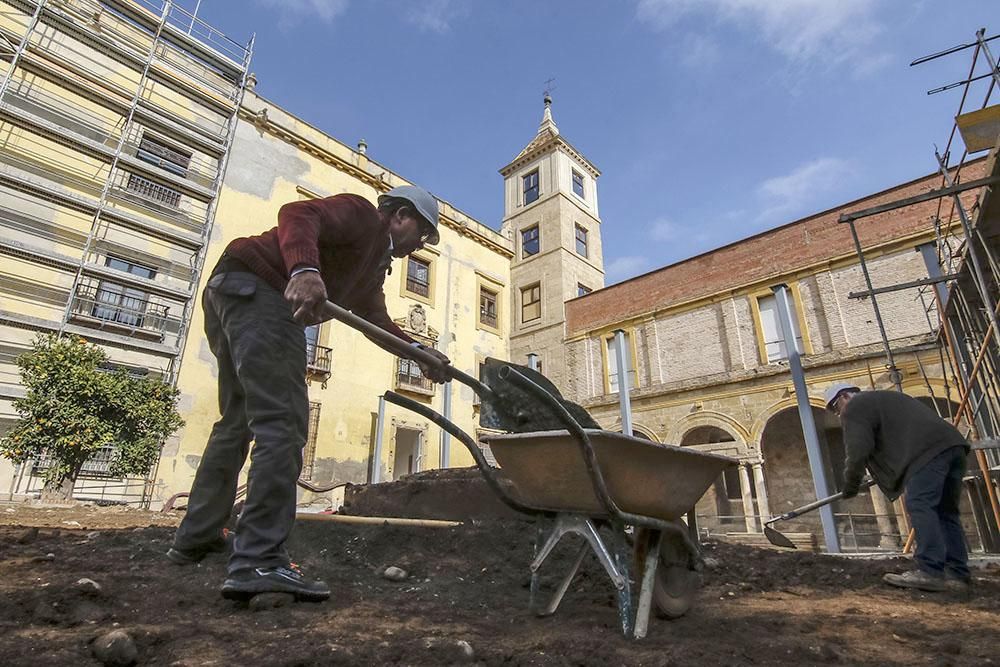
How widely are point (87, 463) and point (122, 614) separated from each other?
1200 centimetres

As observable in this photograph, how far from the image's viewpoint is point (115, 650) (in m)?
1.27

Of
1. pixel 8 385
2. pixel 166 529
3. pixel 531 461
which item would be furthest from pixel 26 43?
pixel 531 461

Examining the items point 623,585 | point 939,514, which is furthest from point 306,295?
point 939,514

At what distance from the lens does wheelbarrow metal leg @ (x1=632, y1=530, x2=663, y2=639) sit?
1858 mm

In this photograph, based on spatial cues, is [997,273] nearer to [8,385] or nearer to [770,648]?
[770,648]

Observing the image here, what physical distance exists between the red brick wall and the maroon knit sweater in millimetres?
13104

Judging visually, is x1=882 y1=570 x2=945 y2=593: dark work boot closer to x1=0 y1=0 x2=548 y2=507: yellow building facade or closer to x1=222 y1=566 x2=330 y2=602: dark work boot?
x1=222 y1=566 x2=330 y2=602: dark work boot

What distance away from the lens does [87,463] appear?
35.5ft

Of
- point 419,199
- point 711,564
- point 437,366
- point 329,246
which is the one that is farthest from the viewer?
point 711,564

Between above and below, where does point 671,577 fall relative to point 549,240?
below

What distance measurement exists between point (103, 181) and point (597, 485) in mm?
15138

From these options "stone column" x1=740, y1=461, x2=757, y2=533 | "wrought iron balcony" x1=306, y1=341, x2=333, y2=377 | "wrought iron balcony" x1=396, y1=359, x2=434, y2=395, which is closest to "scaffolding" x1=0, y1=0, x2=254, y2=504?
"wrought iron balcony" x1=306, y1=341, x2=333, y2=377

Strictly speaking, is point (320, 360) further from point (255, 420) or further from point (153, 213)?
point (255, 420)

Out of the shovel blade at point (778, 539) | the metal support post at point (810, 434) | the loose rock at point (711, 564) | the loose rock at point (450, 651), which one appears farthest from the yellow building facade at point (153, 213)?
the loose rock at point (450, 651)
